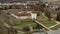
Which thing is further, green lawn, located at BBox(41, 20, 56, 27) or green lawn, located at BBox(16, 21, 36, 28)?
green lawn, located at BBox(41, 20, 56, 27)

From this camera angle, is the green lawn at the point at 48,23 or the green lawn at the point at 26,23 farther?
the green lawn at the point at 48,23

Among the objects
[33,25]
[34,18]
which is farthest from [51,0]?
[33,25]

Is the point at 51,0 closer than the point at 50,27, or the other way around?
the point at 50,27

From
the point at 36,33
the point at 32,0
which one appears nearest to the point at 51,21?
the point at 36,33

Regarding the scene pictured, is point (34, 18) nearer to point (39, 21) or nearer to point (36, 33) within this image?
point (39, 21)

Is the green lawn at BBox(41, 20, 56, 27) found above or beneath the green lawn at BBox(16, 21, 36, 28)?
beneath

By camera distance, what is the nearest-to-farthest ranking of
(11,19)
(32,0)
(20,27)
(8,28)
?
1. (8,28)
2. (20,27)
3. (11,19)
4. (32,0)

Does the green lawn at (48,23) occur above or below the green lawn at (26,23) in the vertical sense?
below

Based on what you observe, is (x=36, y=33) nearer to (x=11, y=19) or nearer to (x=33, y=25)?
(x=33, y=25)

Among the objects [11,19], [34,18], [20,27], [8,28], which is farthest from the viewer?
[34,18]
